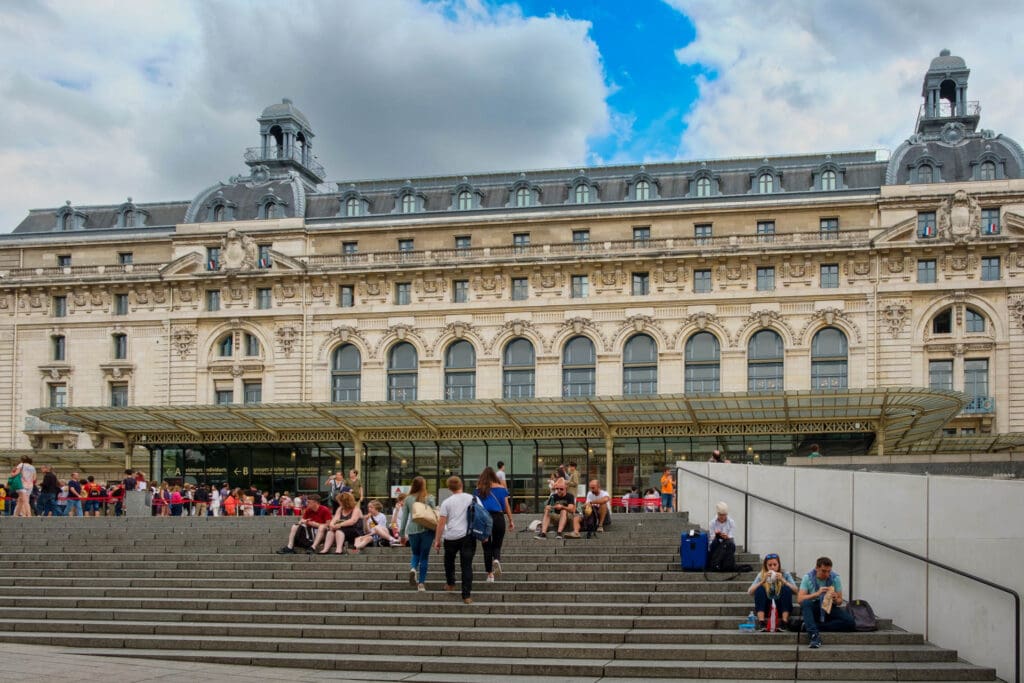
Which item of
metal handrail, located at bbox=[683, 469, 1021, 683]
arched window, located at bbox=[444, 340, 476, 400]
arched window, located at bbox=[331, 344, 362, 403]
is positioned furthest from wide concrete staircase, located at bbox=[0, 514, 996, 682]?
arched window, located at bbox=[331, 344, 362, 403]

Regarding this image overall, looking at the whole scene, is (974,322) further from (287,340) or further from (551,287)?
(287,340)

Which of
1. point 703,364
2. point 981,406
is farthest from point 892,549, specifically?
point 703,364

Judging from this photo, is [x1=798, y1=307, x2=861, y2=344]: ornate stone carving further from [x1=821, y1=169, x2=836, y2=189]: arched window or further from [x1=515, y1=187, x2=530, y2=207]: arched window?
[x1=515, y1=187, x2=530, y2=207]: arched window

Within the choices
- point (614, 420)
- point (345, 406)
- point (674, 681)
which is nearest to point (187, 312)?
point (345, 406)

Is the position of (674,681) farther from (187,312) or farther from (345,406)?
(187,312)

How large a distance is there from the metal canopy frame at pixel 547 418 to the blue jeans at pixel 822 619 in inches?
1154

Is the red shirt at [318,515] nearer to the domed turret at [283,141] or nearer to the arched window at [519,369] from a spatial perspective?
the arched window at [519,369]

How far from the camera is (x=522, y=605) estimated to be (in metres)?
16.9

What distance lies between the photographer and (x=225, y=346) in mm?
61031

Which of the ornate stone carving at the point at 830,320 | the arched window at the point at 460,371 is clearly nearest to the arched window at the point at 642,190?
the ornate stone carving at the point at 830,320

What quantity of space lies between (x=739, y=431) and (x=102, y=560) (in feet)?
104

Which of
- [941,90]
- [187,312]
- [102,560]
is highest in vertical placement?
[941,90]

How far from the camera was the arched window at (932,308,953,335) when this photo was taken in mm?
53281

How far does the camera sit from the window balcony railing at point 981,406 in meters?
51.8
